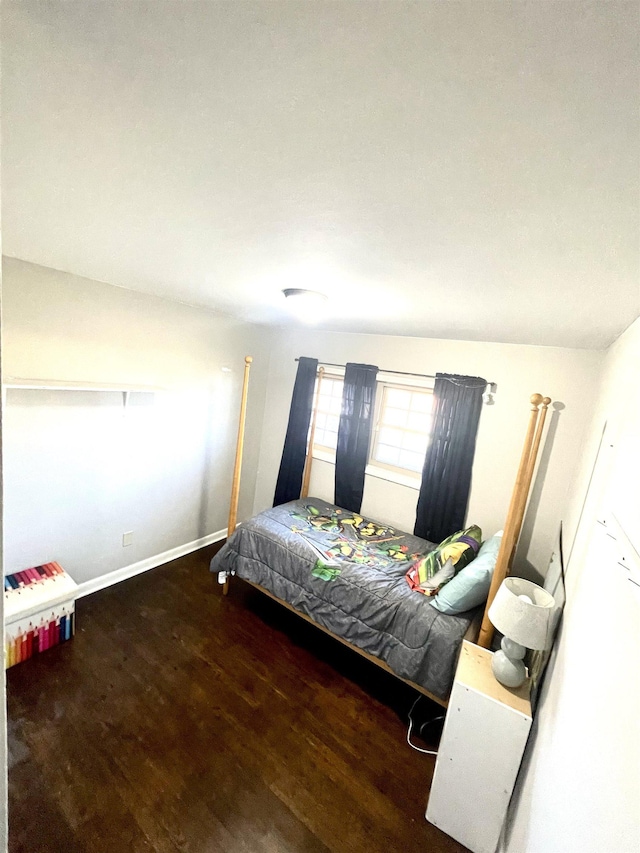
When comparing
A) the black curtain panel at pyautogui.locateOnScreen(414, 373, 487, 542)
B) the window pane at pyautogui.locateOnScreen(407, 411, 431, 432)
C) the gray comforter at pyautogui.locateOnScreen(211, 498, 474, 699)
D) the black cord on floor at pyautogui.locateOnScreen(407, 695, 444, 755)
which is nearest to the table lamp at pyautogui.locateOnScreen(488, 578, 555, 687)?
the gray comforter at pyautogui.locateOnScreen(211, 498, 474, 699)

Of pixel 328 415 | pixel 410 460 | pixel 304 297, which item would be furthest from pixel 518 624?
pixel 328 415

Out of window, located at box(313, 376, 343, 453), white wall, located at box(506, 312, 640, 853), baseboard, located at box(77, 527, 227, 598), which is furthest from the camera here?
window, located at box(313, 376, 343, 453)

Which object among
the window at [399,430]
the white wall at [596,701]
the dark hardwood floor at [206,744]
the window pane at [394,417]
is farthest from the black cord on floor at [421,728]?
the window pane at [394,417]

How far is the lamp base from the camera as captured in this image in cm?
167

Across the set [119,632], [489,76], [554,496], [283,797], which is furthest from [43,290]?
[554,496]

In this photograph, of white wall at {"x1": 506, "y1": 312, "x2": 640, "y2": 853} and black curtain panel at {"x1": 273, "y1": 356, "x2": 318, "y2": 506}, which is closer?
white wall at {"x1": 506, "y1": 312, "x2": 640, "y2": 853}

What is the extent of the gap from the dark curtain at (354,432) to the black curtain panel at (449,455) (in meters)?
0.60

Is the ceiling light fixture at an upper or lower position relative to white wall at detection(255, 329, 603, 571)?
upper

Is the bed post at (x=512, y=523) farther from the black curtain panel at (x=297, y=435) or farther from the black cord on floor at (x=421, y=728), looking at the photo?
the black curtain panel at (x=297, y=435)

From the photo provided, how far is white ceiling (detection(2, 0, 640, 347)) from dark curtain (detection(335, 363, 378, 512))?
2.07 metres

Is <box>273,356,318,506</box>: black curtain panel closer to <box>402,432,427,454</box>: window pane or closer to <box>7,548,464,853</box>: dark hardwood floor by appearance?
<box>402,432,427,454</box>: window pane

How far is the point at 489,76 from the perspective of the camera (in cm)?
50

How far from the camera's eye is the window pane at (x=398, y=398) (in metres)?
3.52

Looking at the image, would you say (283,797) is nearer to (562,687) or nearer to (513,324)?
(562,687)
